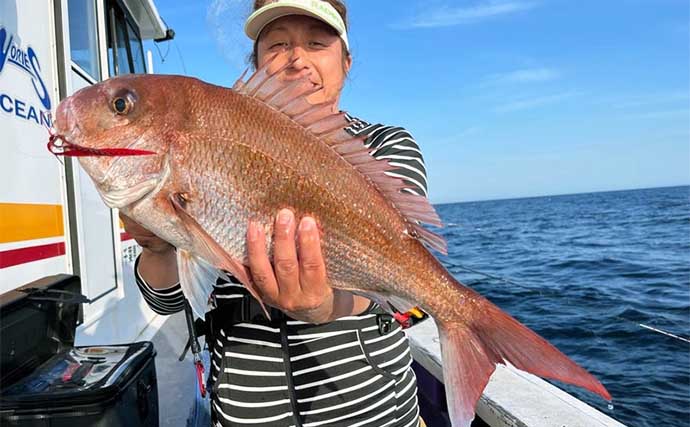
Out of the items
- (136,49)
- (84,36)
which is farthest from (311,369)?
(136,49)

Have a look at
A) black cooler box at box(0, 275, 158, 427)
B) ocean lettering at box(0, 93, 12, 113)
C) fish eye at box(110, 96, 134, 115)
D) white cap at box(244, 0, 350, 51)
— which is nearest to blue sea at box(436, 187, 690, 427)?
white cap at box(244, 0, 350, 51)

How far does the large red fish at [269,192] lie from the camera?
4.33 feet

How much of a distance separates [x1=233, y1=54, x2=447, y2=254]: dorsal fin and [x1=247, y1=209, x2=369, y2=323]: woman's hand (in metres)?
0.27

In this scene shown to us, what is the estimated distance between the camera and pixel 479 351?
149 cm

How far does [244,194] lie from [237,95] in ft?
1.01

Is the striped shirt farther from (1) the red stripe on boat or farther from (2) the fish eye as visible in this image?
(1) the red stripe on boat

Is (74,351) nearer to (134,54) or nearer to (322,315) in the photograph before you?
(322,315)

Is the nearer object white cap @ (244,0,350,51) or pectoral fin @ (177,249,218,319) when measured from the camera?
pectoral fin @ (177,249,218,319)

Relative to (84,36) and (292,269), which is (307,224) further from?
(84,36)

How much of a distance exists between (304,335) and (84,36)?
11.6 feet

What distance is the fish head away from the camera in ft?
4.30

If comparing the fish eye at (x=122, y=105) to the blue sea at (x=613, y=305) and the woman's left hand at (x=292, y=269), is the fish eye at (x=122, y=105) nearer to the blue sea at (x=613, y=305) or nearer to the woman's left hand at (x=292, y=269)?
the woman's left hand at (x=292, y=269)

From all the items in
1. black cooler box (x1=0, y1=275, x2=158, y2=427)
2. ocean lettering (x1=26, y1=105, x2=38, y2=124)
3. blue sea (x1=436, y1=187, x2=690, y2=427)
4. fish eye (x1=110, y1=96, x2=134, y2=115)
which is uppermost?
ocean lettering (x1=26, y1=105, x2=38, y2=124)

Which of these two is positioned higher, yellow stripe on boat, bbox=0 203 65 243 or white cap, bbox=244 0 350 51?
white cap, bbox=244 0 350 51
